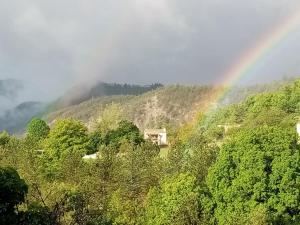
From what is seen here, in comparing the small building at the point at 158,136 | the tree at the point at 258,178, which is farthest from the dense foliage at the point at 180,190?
the small building at the point at 158,136

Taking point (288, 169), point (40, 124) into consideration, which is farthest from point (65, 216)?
point (40, 124)

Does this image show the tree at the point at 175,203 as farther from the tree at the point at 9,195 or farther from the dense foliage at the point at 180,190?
the tree at the point at 9,195

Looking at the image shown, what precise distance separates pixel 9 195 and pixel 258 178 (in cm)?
1867

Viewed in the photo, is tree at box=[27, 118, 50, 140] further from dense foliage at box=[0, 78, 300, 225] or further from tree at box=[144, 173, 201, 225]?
tree at box=[144, 173, 201, 225]

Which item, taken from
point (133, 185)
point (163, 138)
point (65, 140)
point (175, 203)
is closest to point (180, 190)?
point (175, 203)

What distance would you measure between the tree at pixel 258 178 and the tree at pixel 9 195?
49.6ft

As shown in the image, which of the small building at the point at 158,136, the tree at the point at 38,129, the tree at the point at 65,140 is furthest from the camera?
the small building at the point at 158,136

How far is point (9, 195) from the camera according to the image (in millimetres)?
31672

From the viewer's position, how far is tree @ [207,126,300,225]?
1556 inches

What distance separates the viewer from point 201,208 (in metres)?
41.3

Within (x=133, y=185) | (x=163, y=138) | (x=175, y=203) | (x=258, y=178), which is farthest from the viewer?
(x=163, y=138)

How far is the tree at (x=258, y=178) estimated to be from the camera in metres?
39.5

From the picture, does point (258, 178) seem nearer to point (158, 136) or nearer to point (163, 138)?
point (163, 138)

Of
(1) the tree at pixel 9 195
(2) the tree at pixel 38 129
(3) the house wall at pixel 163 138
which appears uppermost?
(1) the tree at pixel 9 195
